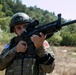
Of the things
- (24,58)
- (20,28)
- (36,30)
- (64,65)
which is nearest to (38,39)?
(36,30)

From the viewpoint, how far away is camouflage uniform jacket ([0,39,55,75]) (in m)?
3.84

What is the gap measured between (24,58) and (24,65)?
9cm

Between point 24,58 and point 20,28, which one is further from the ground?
point 20,28

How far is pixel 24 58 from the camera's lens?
399 centimetres

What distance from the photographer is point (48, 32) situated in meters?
3.62

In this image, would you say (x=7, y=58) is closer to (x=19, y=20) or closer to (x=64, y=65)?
(x=19, y=20)

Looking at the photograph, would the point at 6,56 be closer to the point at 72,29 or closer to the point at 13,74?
the point at 13,74

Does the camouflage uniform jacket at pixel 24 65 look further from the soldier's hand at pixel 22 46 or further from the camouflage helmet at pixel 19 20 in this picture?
the camouflage helmet at pixel 19 20

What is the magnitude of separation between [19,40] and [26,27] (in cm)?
24

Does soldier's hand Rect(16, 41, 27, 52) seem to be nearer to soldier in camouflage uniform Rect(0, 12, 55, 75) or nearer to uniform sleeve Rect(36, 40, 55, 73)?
soldier in camouflage uniform Rect(0, 12, 55, 75)

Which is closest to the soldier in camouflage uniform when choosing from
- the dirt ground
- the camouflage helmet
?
the camouflage helmet

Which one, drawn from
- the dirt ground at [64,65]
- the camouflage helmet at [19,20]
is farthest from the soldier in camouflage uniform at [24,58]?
the dirt ground at [64,65]

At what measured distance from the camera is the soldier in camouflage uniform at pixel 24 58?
3.79m

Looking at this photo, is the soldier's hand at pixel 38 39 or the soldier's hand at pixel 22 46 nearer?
the soldier's hand at pixel 38 39
